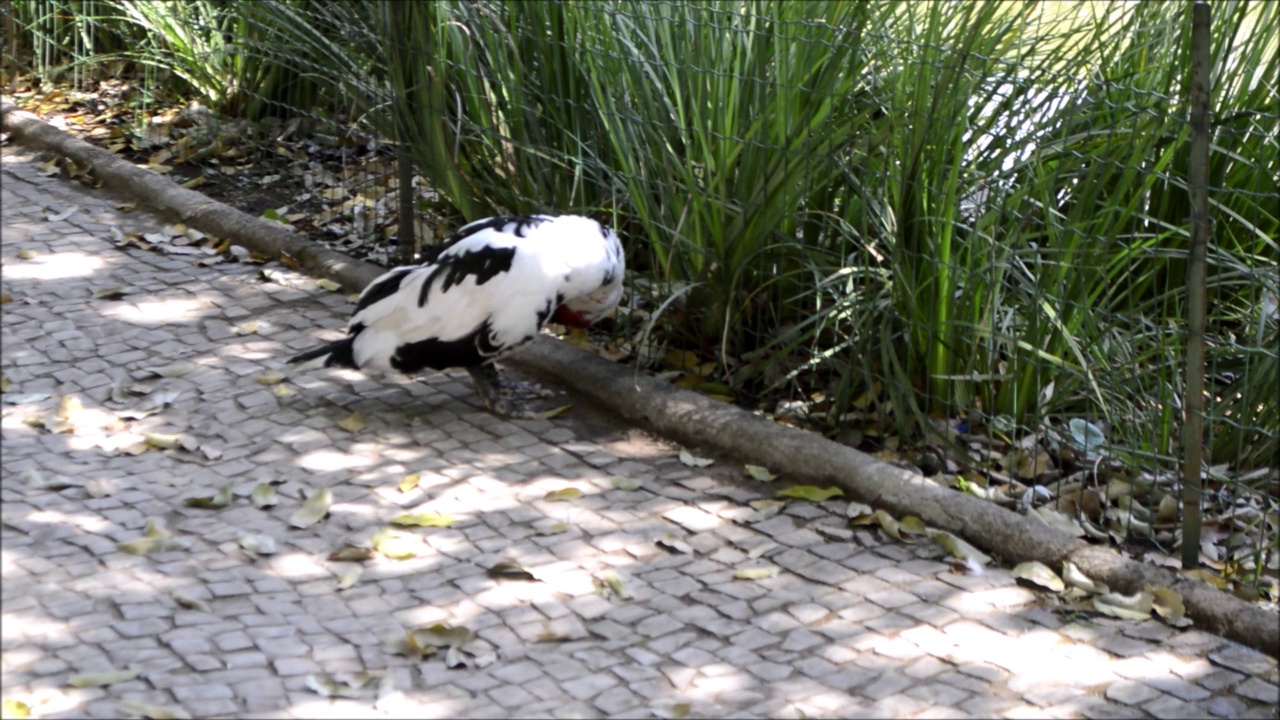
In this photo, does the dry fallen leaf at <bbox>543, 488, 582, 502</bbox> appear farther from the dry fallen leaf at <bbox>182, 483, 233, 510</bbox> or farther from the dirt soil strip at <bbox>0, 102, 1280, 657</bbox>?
the dry fallen leaf at <bbox>182, 483, 233, 510</bbox>

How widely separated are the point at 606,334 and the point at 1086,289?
1754 mm

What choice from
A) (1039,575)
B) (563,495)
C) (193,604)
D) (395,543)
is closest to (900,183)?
(1039,575)

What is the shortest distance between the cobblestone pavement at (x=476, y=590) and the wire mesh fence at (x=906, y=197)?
22.8 inches

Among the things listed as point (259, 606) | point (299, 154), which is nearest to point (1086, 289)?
point (259, 606)

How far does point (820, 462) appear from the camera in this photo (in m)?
4.10

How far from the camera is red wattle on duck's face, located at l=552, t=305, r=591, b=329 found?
14.7 feet

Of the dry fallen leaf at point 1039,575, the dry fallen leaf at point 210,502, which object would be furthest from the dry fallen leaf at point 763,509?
the dry fallen leaf at point 210,502

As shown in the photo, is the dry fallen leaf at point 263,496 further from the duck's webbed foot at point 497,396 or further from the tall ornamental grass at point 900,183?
the tall ornamental grass at point 900,183

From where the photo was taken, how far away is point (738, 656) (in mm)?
3250

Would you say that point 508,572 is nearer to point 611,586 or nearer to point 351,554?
point 611,586

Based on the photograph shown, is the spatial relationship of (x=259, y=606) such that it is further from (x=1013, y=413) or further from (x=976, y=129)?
(x=976, y=129)

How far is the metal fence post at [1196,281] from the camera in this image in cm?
343

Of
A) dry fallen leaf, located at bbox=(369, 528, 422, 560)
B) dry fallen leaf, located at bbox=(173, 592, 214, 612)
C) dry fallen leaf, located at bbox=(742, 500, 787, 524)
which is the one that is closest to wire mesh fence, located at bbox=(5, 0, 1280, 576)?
dry fallen leaf, located at bbox=(742, 500, 787, 524)

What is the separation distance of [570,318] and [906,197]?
1127mm
